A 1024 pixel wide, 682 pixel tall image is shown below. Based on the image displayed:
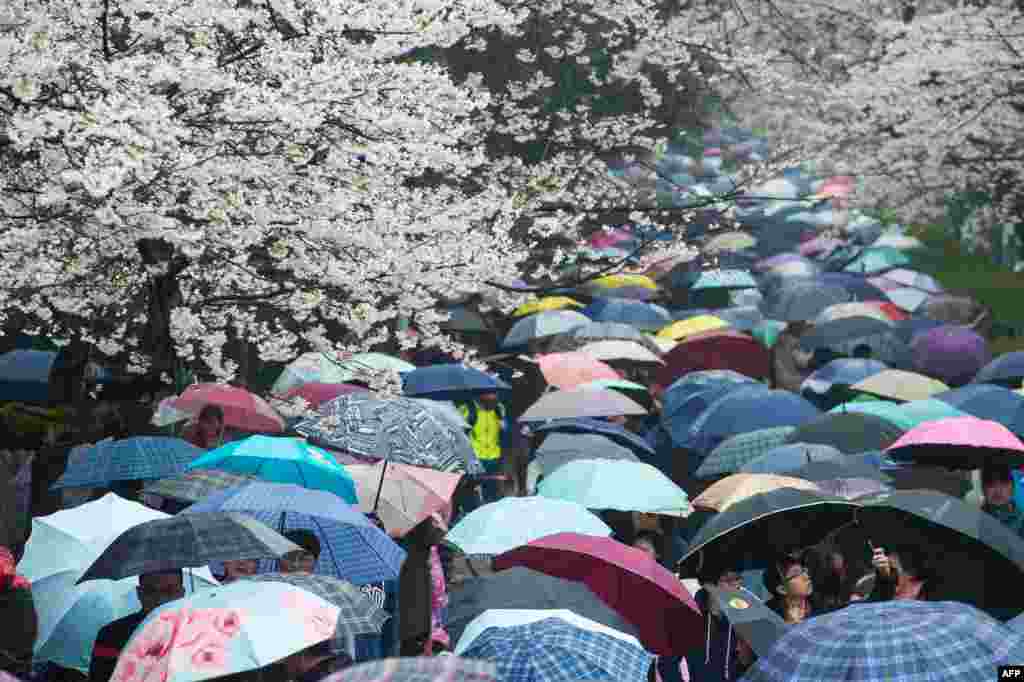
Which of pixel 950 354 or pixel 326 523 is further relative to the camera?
pixel 950 354

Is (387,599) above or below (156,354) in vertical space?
below

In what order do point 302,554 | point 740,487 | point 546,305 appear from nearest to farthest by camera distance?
point 302,554 → point 740,487 → point 546,305

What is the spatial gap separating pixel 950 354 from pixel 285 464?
11.7m

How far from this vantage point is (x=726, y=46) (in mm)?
18797

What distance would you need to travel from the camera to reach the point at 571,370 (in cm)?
1468

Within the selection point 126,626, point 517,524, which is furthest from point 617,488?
point 126,626

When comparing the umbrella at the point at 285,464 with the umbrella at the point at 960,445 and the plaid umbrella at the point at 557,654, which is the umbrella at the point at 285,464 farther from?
the umbrella at the point at 960,445

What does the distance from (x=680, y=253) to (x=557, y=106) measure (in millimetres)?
3581

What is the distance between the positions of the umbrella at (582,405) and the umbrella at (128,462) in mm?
4180

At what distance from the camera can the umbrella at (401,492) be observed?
360 inches

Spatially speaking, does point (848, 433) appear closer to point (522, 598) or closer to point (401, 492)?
point (401, 492)

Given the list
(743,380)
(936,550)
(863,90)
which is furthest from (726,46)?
(936,550)

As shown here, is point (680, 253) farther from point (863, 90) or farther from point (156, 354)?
point (863, 90)

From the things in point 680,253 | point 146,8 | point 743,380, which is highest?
point 146,8
